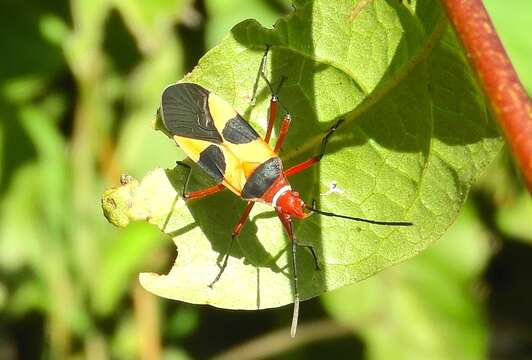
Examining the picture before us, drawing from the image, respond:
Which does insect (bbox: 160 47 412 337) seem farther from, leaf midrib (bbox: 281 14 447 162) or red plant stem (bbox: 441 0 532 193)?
red plant stem (bbox: 441 0 532 193)

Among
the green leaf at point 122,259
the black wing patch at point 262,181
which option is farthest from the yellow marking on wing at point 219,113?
the green leaf at point 122,259

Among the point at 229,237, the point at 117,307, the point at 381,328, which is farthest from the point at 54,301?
the point at 229,237

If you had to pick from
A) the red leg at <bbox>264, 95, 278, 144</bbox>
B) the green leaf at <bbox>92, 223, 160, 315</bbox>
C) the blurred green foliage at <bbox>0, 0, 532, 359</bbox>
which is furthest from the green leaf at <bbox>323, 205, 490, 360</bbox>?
the red leg at <bbox>264, 95, 278, 144</bbox>

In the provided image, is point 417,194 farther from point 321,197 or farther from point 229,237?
point 229,237

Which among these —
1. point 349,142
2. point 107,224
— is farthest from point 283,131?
point 107,224

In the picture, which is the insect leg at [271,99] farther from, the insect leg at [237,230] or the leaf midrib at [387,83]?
the insect leg at [237,230]

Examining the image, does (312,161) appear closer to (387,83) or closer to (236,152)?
(387,83)
